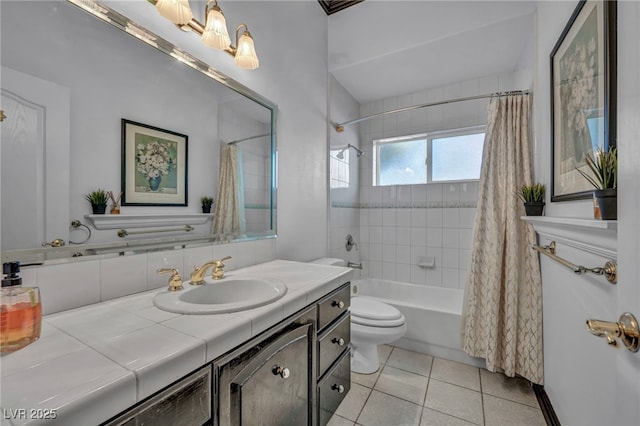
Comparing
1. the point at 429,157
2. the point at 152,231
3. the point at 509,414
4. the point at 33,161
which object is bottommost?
the point at 509,414

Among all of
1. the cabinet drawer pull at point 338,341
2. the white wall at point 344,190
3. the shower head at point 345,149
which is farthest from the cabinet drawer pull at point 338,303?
the shower head at point 345,149

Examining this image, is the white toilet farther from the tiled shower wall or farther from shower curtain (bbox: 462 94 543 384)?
the tiled shower wall

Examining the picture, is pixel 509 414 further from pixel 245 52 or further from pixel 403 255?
pixel 245 52

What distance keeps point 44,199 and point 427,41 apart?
7.74 ft

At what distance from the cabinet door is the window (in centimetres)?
225

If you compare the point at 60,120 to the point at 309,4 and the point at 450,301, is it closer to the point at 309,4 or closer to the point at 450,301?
the point at 309,4

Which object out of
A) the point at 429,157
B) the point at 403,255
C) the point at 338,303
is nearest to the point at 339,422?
the point at 338,303

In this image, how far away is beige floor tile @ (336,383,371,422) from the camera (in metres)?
1.45

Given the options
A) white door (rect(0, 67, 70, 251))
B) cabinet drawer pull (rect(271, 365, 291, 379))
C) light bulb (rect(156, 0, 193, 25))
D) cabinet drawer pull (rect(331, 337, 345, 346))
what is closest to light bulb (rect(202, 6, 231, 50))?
light bulb (rect(156, 0, 193, 25))

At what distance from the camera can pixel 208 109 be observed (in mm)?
1271

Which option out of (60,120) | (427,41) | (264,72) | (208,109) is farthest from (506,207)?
(60,120)

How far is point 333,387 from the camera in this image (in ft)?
4.16

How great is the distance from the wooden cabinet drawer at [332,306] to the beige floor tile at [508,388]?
1144 millimetres

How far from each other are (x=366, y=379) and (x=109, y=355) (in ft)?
5.34
